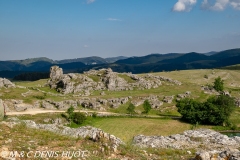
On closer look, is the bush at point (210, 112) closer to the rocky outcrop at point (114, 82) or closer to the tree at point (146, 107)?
the tree at point (146, 107)

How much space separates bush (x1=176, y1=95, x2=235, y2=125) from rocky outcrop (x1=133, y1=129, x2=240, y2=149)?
6400cm

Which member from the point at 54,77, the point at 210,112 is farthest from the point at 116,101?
the point at 54,77

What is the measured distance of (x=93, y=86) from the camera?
5551 inches

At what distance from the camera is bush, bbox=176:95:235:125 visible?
96.6 meters

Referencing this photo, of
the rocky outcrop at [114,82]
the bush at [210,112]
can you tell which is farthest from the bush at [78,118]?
the rocky outcrop at [114,82]

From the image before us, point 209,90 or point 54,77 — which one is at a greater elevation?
point 54,77

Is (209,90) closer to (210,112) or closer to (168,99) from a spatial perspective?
(168,99)

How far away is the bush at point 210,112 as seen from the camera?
3804 inches

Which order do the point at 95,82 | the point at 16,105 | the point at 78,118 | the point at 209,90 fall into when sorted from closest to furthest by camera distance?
1. the point at 78,118
2. the point at 16,105
3. the point at 95,82
4. the point at 209,90

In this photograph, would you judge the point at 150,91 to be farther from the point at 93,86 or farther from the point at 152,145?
the point at 152,145

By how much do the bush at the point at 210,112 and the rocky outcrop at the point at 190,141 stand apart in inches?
2520

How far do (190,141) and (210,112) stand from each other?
232ft

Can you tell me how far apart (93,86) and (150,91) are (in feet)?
111

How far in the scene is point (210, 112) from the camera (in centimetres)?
9788
